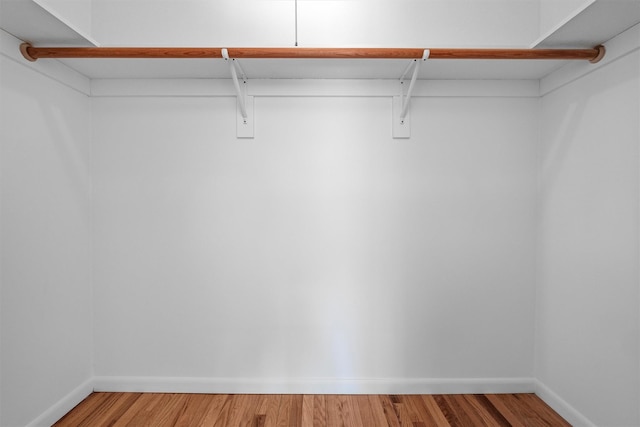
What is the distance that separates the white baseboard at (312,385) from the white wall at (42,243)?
1.11ft

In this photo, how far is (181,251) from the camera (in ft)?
7.89

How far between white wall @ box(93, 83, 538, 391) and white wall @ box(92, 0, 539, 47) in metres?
0.37

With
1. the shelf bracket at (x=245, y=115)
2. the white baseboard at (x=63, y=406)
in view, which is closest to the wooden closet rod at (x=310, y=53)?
the shelf bracket at (x=245, y=115)

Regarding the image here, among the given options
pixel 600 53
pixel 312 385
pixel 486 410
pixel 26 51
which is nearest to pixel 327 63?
pixel 600 53

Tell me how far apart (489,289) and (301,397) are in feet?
4.62

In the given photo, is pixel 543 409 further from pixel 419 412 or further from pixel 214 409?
pixel 214 409

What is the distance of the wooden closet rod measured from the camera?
1.86 m

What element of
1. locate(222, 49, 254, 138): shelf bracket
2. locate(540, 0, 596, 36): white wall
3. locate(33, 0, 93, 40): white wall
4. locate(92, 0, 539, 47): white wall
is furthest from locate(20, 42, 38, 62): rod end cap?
locate(540, 0, 596, 36): white wall

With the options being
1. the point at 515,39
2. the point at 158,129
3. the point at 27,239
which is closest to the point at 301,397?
the point at 27,239

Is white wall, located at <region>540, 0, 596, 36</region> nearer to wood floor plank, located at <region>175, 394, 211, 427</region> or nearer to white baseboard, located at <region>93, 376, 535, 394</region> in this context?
white baseboard, located at <region>93, 376, 535, 394</region>

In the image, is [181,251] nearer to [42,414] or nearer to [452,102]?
[42,414]

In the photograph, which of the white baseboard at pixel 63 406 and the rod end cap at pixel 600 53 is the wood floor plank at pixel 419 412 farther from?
the rod end cap at pixel 600 53

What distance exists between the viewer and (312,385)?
2.37 meters

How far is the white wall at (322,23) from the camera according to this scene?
216cm
